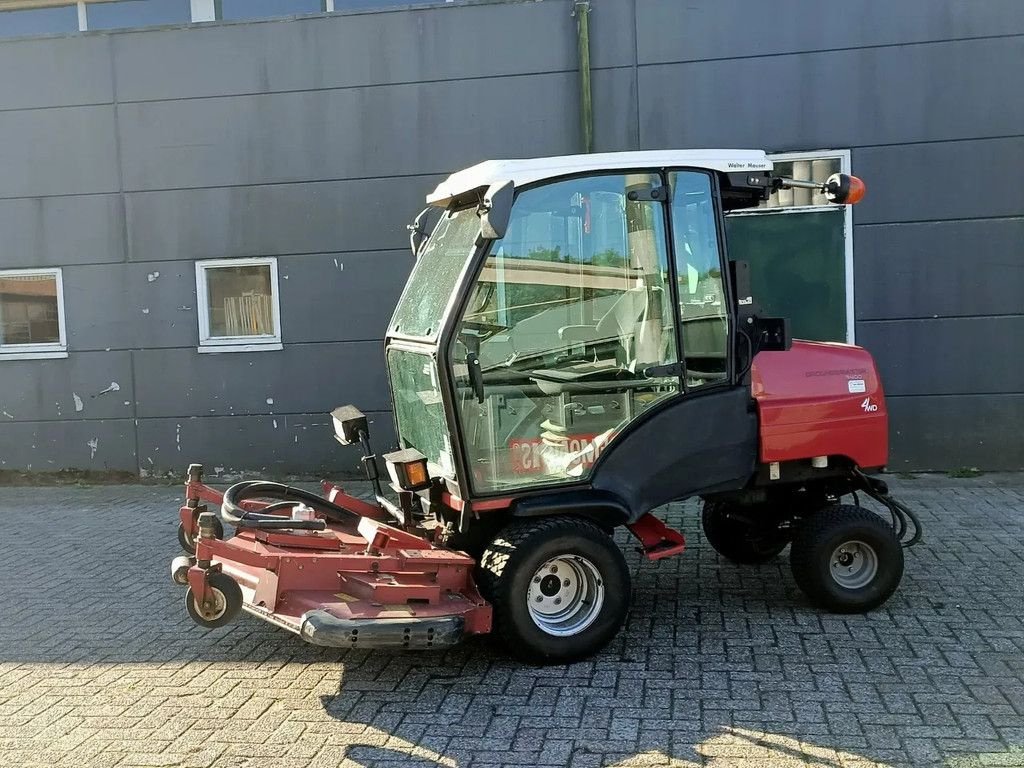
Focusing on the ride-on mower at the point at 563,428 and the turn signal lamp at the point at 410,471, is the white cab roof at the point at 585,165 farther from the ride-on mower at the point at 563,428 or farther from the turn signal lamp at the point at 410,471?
the turn signal lamp at the point at 410,471

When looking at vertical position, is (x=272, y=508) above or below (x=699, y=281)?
below

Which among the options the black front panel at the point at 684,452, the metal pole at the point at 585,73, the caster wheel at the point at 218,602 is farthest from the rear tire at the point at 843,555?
the metal pole at the point at 585,73

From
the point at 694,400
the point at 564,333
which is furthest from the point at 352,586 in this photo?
the point at 694,400

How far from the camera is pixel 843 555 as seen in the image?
502 centimetres

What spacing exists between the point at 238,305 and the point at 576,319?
5.63 m

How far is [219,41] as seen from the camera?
894cm

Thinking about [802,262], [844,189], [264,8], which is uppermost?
[264,8]

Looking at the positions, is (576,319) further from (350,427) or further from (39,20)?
(39,20)

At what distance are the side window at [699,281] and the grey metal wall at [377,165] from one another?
411 cm

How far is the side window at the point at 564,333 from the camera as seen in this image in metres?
4.35

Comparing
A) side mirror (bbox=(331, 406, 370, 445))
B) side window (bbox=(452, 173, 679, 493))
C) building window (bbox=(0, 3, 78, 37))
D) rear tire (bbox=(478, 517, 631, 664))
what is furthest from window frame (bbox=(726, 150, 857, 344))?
building window (bbox=(0, 3, 78, 37))

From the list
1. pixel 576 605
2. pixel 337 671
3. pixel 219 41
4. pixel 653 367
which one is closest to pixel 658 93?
pixel 219 41

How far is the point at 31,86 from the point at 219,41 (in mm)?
1954

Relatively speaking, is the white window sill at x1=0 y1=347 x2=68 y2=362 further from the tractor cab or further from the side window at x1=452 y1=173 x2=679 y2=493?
the side window at x1=452 y1=173 x2=679 y2=493
